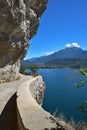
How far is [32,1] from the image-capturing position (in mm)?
22266

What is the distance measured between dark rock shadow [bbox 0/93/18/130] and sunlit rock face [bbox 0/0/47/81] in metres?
9.32

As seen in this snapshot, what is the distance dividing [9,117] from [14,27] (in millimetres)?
11956

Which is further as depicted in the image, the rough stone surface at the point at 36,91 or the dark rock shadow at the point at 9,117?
the rough stone surface at the point at 36,91

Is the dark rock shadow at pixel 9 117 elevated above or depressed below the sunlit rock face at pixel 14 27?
below

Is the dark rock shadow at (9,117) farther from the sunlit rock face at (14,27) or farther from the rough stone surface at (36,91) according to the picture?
the sunlit rock face at (14,27)

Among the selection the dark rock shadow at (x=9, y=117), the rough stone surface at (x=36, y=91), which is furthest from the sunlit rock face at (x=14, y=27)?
the dark rock shadow at (x=9, y=117)

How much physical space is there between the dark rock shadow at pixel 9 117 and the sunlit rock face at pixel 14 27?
932 centimetres

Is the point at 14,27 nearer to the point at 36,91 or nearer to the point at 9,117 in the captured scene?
the point at 36,91

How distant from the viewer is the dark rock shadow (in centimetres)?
759

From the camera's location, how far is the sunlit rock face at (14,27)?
17.6 meters

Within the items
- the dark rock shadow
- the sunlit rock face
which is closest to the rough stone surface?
the sunlit rock face

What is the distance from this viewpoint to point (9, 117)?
8523 mm

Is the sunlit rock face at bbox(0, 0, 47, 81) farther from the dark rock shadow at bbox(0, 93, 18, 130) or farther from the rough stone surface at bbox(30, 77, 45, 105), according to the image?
the dark rock shadow at bbox(0, 93, 18, 130)

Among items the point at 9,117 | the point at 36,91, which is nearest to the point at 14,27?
the point at 36,91
